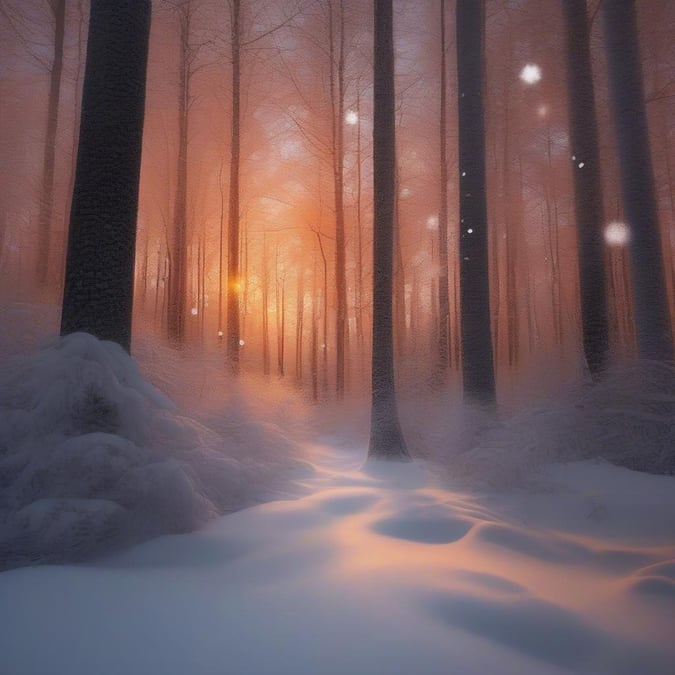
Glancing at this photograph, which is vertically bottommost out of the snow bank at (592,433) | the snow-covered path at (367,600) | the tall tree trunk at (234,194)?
the snow-covered path at (367,600)

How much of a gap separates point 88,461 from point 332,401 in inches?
331

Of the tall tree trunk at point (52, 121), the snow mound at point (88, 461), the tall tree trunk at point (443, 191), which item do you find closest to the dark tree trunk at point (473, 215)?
the tall tree trunk at point (443, 191)

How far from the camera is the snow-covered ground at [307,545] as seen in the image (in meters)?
1.29

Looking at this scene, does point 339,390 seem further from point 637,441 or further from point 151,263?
point 151,263

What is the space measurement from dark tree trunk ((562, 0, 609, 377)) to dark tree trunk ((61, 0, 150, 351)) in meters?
5.95

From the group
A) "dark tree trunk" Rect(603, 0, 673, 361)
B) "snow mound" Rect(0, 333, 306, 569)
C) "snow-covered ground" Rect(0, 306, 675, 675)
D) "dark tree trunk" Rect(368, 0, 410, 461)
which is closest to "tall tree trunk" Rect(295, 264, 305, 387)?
"dark tree trunk" Rect(368, 0, 410, 461)

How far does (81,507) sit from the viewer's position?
6.58ft

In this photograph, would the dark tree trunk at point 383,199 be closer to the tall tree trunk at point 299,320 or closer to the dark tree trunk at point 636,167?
the dark tree trunk at point 636,167

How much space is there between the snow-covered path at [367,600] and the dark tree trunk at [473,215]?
3168 millimetres

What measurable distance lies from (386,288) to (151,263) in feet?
55.7

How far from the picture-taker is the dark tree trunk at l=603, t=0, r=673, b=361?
549 cm

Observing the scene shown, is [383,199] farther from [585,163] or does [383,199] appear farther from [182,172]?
[182,172]

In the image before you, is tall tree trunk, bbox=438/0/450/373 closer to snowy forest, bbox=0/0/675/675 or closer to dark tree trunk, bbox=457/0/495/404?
snowy forest, bbox=0/0/675/675

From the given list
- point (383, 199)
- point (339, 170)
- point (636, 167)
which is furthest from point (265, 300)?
point (636, 167)
